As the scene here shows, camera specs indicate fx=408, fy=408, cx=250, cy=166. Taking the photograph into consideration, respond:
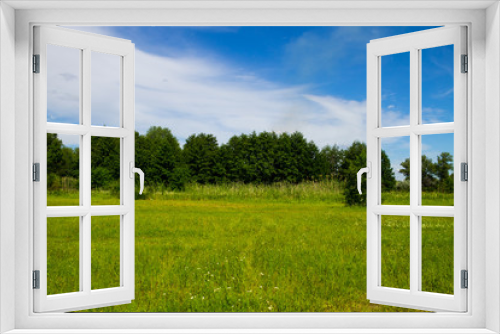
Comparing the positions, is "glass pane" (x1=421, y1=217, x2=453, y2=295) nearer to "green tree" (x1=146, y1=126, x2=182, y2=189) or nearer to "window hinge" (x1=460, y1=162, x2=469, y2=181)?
"window hinge" (x1=460, y1=162, x2=469, y2=181)

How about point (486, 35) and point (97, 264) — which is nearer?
point (486, 35)

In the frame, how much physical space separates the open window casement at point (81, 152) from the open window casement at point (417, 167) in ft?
4.62

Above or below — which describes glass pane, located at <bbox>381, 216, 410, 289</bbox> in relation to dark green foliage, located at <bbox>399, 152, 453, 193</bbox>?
below

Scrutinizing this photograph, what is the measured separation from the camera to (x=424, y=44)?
2213 millimetres

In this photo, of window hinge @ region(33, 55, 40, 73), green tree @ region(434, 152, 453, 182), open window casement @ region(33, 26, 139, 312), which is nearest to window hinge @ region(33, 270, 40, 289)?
open window casement @ region(33, 26, 139, 312)

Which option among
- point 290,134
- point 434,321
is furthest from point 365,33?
point 434,321

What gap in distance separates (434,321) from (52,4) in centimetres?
234

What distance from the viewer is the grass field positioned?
204 inches

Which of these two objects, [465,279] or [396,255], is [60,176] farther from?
[465,279]

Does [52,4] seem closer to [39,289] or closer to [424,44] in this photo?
[39,289]

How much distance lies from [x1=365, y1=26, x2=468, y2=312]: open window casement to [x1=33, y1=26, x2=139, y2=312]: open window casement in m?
1.41

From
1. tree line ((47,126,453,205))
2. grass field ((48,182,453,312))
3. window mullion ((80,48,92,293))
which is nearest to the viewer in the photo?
window mullion ((80,48,92,293))

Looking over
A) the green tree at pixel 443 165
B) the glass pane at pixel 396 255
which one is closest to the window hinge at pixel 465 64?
the glass pane at pixel 396 255

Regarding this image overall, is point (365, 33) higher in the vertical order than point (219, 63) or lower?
higher
